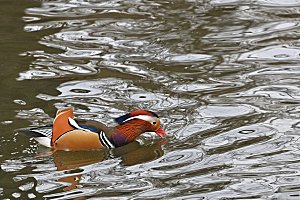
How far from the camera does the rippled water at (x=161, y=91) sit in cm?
749

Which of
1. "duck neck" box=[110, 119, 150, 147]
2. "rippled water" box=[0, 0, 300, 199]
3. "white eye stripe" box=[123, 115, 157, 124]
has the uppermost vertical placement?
"white eye stripe" box=[123, 115, 157, 124]

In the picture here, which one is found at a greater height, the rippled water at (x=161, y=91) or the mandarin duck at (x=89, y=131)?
the mandarin duck at (x=89, y=131)

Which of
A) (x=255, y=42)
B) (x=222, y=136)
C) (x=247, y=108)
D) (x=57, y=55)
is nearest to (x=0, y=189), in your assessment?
(x=222, y=136)

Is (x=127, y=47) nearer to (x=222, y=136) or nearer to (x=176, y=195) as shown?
(x=222, y=136)

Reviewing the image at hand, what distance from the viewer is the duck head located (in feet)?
26.6

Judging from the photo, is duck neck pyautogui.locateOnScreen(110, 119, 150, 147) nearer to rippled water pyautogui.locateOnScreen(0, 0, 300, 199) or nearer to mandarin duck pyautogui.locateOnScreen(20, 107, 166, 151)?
mandarin duck pyautogui.locateOnScreen(20, 107, 166, 151)

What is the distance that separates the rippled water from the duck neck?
109 mm

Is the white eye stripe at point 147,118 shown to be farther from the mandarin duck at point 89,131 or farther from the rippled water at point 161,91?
the rippled water at point 161,91

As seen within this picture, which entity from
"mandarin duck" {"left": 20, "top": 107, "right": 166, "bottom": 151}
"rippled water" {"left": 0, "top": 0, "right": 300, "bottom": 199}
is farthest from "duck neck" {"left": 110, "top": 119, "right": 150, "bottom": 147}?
"rippled water" {"left": 0, "top": 0, "right": 300, "bottom": 199}

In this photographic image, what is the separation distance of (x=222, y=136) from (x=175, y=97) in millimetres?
927

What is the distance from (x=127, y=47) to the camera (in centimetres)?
1058

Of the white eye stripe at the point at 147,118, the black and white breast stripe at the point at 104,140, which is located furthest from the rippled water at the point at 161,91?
the white eye stripe at the point at 147,118

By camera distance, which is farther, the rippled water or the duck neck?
the duck neck

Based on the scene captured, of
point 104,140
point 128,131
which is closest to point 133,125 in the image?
point 128,131
